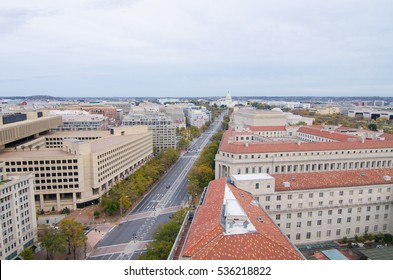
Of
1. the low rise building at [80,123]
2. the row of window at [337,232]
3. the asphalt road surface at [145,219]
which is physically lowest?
the asphalt road surface at [145,219]

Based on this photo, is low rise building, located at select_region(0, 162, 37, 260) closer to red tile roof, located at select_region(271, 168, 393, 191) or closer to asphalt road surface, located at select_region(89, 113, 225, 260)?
asphalt road surface, located at select_region(89, 113, 225, 260)

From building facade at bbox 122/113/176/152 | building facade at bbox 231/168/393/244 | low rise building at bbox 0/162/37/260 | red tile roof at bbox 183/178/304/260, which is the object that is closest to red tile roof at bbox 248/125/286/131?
building facade at bbox 122/113/176/152

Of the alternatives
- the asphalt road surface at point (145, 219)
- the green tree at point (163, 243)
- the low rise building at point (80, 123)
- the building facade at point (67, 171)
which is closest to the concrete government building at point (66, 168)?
the building facade at point (67, 171)

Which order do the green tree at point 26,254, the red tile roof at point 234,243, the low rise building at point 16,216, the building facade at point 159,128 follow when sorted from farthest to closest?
1. the building facade at point 159,128
2. the low rise building at point 16,216
3. the green tree at point 26,254
4. the red tile roof at point 234,243

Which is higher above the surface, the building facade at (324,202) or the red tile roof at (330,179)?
the red tile roof at (330,179)

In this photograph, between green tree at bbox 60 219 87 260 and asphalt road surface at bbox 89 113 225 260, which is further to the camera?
asphalt road surface at bbox 89 113 225 260

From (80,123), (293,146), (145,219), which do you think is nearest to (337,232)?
(293,146)

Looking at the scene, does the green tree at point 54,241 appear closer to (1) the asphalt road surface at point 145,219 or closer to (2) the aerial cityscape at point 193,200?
(2) the aerial cityscape at point 193,200

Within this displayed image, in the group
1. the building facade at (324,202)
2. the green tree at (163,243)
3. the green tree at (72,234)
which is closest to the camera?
the green tree at (163,243)

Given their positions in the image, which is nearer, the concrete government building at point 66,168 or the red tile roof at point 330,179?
the red tile roof at point 330,179

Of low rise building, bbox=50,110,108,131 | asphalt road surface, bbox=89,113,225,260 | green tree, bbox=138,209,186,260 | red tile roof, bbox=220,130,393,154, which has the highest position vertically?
low rise building, bbox=50,110,108,131
